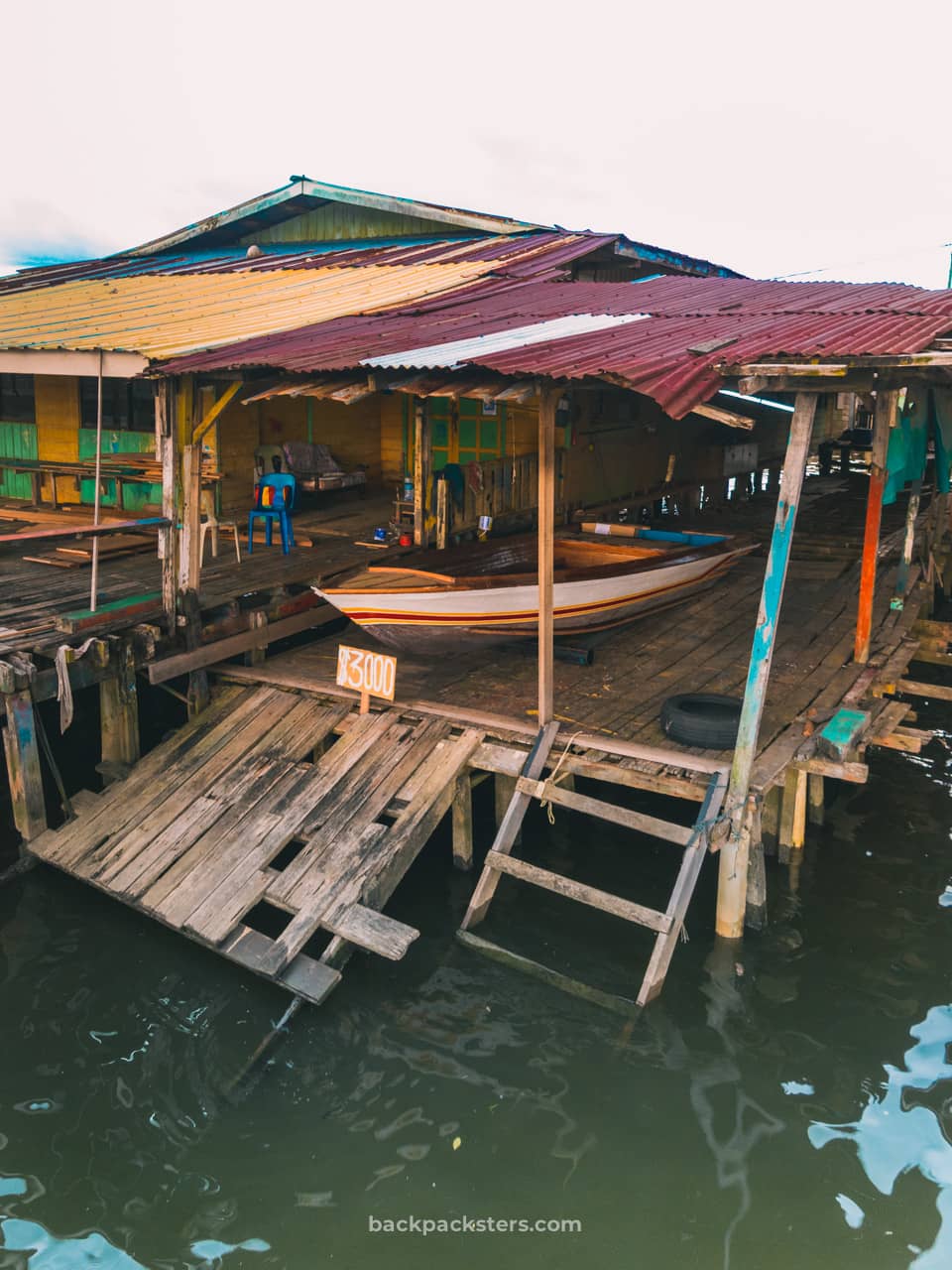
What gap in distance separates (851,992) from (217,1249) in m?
4.41

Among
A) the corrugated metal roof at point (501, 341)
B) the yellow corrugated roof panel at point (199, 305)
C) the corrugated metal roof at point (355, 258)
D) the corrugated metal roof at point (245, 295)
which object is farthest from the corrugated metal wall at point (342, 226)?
the corrugated metal roof at point (501, 341)

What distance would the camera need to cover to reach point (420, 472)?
12.3m

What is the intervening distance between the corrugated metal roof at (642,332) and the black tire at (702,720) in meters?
2.54

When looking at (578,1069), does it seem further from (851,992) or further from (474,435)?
(474,435)

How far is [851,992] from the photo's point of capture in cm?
690

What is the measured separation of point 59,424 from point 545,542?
9918mm

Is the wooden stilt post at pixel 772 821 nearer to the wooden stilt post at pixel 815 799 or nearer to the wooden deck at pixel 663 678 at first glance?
the wooden deck at pixel 663 678

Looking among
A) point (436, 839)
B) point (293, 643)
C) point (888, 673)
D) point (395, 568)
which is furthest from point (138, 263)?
point (888, 673)

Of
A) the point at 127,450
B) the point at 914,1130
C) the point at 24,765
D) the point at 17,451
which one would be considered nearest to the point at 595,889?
the point at 914,1130

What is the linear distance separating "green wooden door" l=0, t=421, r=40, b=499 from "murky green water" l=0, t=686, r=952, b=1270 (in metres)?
8.84

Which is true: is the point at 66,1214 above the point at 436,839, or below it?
below

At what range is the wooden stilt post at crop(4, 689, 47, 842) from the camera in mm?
8250

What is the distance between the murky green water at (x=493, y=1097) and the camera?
16.8ft

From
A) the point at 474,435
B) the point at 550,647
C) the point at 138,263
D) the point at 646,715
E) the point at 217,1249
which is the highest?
the point at 138,263
